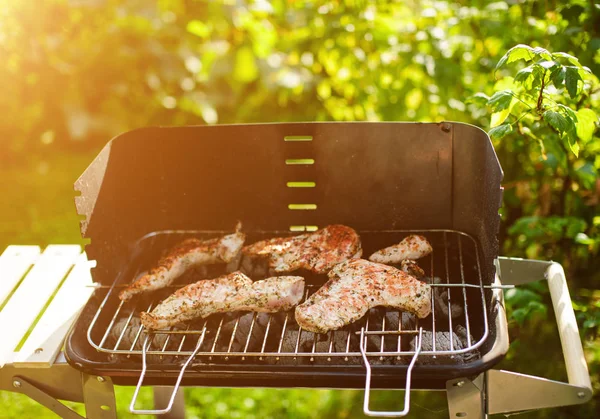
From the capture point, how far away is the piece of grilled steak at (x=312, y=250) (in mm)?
2727

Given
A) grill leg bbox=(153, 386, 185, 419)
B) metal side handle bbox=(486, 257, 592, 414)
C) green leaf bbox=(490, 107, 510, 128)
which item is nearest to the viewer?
metal side handle bbox=(486, 257, 592, 414)

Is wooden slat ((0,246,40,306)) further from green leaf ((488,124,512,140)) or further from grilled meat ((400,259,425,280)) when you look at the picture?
green leaf ((488,124,512,140))

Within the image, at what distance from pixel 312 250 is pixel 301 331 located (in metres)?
0.47

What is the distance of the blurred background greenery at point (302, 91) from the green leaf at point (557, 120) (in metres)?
0.11

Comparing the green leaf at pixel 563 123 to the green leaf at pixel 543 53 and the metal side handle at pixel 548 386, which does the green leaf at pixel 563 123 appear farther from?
the metal side handle at pixel 548 386

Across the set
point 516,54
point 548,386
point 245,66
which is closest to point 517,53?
point 516,54

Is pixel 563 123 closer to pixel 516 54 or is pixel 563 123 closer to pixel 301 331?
pixel 516 54

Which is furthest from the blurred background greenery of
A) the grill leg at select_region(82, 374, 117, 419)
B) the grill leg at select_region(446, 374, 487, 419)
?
the grill leg at select_region(82, 374, 117, 419)

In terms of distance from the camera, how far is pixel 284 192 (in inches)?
120

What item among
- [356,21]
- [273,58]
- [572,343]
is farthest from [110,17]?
[572,343]

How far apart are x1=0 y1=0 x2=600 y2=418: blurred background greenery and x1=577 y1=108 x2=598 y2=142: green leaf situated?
0.06 feet

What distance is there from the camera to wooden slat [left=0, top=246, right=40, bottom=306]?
9.16 feet

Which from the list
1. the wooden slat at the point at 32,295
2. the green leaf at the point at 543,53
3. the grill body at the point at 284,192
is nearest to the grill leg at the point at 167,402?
the grill body at the point at 284,192

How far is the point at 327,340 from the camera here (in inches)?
92.8
